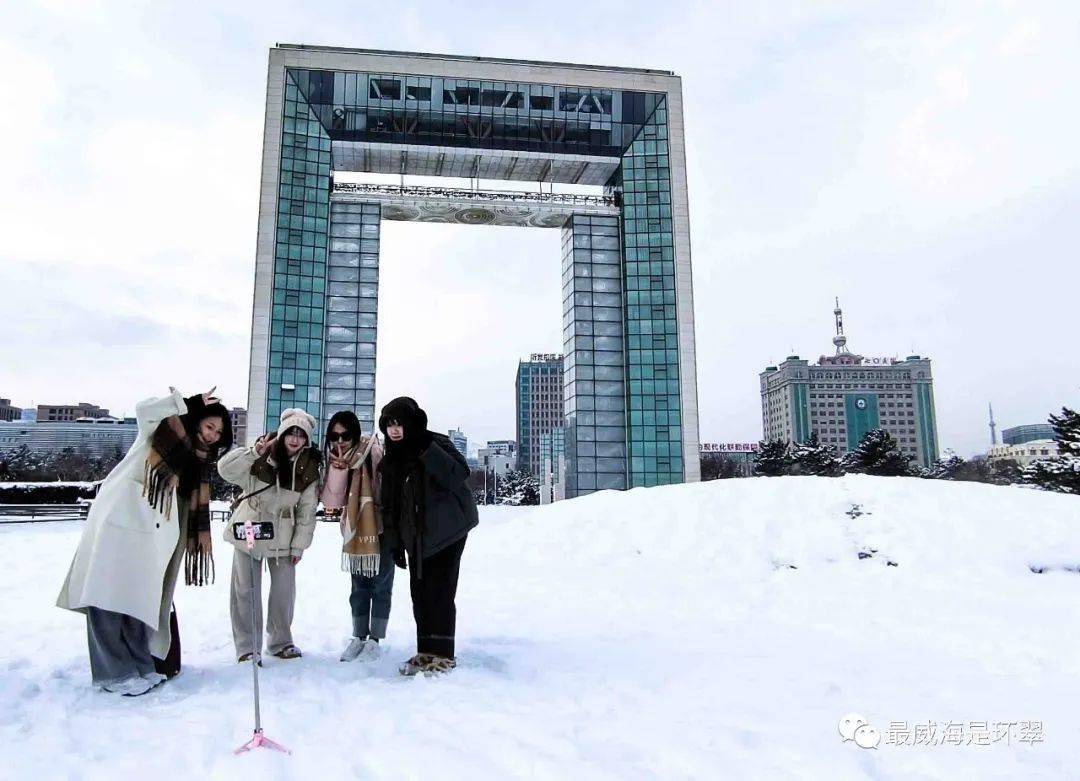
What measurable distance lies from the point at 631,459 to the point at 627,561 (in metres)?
37.5

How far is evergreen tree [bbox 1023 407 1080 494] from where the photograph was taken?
31.0m

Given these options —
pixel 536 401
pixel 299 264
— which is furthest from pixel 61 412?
pixel 299 264

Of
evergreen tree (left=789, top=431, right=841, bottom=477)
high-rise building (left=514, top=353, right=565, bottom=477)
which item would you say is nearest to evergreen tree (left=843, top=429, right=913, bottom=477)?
evergreen tree (left=789, top=431, right=841, bottom=477)

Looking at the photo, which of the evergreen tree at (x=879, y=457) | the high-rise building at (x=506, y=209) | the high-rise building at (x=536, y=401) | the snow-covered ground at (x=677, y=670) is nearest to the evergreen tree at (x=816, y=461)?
the evergreen tree at (x=879, y=457)

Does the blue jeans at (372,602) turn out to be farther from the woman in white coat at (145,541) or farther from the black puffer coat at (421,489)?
the woman in white coat at (145,541)

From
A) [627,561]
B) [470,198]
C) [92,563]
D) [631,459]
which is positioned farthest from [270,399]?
[92,563]

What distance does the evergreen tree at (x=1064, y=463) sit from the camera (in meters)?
31.0

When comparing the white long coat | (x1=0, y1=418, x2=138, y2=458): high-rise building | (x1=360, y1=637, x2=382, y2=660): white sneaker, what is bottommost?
(x1=360, y1=637, x2=382, y2=660): white sneaker

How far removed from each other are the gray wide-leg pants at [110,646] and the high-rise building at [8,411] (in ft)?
614

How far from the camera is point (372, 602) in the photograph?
16.0ft

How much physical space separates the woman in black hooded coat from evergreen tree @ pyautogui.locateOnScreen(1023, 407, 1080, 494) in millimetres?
35368

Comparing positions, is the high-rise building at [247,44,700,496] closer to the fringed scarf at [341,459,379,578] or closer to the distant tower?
the fringed scarf at [341,459,379,578]

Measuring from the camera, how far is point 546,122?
48781 mm

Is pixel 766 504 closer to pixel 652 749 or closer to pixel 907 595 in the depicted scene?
pixel 907 595
